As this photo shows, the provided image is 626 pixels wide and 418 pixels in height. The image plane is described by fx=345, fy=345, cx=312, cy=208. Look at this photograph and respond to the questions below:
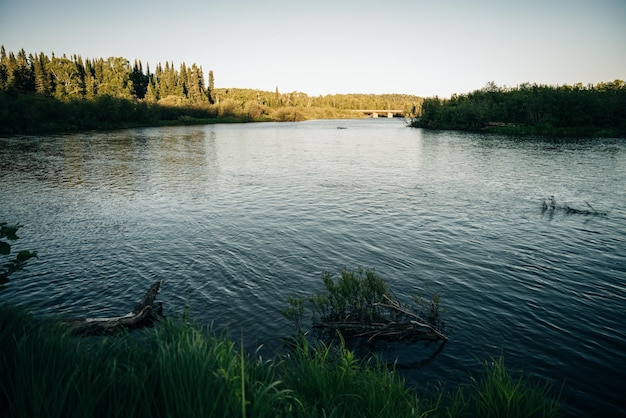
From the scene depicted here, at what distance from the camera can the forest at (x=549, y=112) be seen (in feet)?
271

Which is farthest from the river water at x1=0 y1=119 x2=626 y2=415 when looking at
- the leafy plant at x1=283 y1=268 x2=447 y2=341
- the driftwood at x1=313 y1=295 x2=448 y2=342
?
the leafy plant at x1=283 y1=268 x2=447 y2=341

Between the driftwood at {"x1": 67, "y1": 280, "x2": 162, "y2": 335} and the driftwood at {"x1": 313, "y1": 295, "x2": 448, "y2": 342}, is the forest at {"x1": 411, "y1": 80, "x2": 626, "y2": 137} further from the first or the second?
the driftwood at {"x1": 67, "y1": 280, "x2": 162, "y2": 335}

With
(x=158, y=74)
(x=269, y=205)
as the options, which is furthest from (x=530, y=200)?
(x=158, y=74)

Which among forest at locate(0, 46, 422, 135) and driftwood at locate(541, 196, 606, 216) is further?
forest at locate(0, 46, 422, 135)

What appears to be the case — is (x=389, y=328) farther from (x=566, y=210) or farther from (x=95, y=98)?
(x=95, y=98)

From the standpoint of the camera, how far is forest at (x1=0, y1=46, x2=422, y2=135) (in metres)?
94.1

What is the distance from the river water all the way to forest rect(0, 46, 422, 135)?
210ft

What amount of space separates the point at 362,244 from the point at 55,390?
1688cm

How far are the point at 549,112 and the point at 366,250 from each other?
314 feet

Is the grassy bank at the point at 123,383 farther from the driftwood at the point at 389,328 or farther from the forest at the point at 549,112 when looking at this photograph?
the forest at the point at 549,112

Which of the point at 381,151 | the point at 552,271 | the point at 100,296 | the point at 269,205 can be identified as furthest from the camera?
the point at 381,151

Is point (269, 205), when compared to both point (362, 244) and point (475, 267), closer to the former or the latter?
point (362, 244)

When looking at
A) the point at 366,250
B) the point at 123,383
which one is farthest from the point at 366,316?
the point at 123,383

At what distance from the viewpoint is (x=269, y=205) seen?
94.1ft
